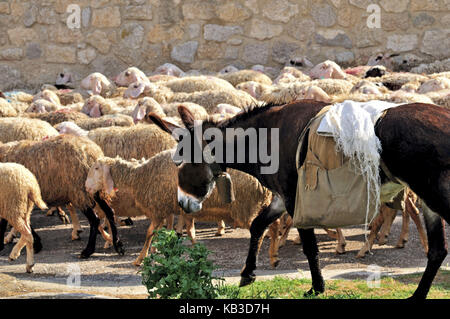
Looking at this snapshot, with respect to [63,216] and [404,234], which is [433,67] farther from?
[63,216]

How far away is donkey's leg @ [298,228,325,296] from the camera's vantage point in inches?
214

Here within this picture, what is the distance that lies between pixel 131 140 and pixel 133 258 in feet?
6.66

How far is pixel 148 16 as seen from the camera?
1692 centimetres

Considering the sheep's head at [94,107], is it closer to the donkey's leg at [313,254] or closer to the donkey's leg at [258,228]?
the donkey's leg at [258,228]

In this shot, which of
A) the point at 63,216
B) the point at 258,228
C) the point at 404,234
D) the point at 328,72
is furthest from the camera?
the point at 328,72

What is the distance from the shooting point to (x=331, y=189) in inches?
192

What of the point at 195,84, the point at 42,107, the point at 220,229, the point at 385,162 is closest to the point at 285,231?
the point at 220,229

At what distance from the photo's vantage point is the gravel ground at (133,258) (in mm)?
6363

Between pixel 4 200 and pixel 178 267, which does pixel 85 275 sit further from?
pixel 178 267

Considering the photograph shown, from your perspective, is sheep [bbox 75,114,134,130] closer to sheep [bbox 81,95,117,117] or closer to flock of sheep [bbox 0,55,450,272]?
flock of sheep [bbox 0,55,450,272]

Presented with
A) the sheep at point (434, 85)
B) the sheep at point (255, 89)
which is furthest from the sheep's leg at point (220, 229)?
the sheep at point (434, 85)

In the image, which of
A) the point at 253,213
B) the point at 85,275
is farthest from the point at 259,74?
the point at 85,275

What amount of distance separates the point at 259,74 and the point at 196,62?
2.95m

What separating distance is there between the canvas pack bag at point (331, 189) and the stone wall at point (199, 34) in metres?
12.1
